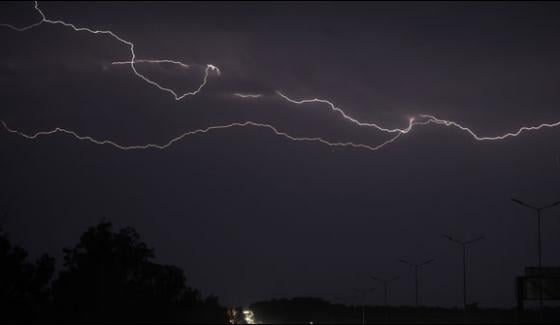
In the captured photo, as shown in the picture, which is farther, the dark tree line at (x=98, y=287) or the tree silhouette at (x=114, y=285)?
the tree silhouette at (x=114, y=285)

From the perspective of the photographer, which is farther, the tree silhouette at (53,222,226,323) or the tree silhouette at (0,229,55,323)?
the tree silhouette at (53,222,226,323)

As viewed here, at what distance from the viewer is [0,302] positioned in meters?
33.8

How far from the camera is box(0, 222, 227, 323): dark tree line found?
38344 mm

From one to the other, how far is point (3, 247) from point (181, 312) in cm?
2126

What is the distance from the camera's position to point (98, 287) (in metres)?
47.9

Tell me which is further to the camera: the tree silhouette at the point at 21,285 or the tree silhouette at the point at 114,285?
the tree silhouette at the point at 114,285

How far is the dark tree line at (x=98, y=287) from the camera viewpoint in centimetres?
3834

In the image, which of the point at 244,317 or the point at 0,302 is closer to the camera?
the point at 0,302

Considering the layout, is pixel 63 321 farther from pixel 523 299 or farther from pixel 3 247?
pixel 523 299

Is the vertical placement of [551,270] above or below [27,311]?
above

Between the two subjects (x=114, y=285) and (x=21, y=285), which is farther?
(x=114, y=285)

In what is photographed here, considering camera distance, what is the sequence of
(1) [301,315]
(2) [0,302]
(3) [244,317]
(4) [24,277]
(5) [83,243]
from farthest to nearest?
(1) [301,315] → (3) [244,317] → (5) [83,243] → (4) [24,277] → (2) [0,302]

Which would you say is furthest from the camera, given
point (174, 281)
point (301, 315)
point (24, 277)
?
point (301, 315)

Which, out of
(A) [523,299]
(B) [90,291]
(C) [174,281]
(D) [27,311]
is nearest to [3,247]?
(D) [27,311]
